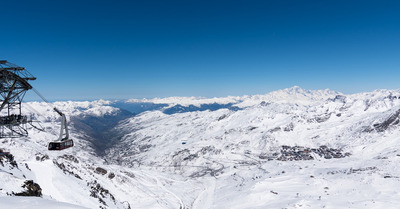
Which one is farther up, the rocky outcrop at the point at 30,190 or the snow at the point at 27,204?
the snow at the point at 27,204

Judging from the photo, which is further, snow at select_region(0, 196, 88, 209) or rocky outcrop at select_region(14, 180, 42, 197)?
rocky outcrop at select_region(14, 180, 42, 197)

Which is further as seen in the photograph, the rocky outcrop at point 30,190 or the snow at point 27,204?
the rocky outcrop at point 30,190

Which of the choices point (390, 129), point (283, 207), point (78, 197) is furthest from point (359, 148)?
point (78, 197)

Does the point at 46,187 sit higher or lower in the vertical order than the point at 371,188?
higher

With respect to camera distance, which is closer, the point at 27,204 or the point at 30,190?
the point at 27,204

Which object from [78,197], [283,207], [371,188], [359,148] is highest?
[78,197]

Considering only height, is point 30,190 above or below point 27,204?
below

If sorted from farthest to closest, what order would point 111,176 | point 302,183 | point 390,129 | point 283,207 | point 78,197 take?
1. point 390,129
2. point 111,176
3. point 302,183
4. point 283,207
5. point 78,197

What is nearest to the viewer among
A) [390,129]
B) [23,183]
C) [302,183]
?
[23,183]

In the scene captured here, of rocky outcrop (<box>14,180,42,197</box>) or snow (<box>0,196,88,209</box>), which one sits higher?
snow (<box>0,196,88,209</box>)

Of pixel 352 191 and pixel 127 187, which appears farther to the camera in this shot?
pixel 127 187

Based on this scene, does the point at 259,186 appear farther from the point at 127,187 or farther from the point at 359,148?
the point at 359,148
